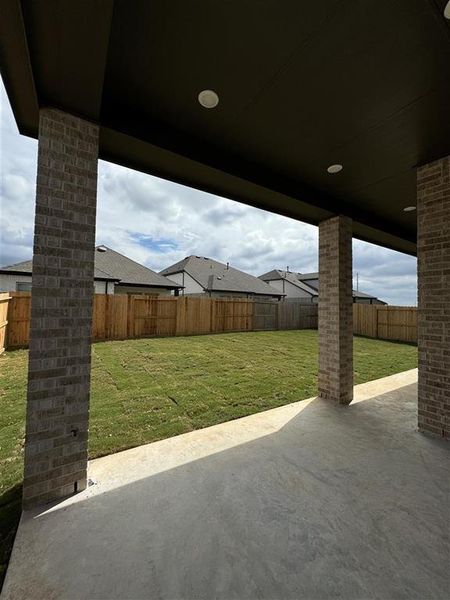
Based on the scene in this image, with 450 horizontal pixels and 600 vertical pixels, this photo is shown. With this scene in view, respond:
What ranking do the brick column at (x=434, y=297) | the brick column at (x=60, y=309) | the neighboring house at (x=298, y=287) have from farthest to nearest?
the neighboring house at (x=298, y=287) < the brick column at (x=434, y=297) < the brick column at (x=60, y=309)

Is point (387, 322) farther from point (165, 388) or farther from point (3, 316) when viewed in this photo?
point (3, 316)

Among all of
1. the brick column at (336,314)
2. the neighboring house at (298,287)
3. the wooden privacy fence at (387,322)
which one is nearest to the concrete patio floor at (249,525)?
the brick column at (336,314)

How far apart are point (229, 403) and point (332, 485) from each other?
2200mm

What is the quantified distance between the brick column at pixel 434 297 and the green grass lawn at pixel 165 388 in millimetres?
1884

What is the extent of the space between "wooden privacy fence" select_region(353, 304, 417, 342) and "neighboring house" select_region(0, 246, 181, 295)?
11.1 m

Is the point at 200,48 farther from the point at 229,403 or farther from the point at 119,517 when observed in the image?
the point at 229,403

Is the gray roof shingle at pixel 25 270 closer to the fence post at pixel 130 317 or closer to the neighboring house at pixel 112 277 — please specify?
the neighboring house at pixel 112 277

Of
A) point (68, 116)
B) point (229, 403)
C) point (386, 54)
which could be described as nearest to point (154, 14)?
point (68, 116)

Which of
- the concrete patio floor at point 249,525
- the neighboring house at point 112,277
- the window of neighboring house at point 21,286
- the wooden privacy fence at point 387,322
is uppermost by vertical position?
the neighboring house at point 112,277

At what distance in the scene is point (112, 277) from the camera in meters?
14.7

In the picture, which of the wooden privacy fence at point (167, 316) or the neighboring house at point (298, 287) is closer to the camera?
the wooden privacy fence at point (167, 316)

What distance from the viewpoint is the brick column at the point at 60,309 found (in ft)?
7.06

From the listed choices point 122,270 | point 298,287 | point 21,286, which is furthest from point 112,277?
point 298,287

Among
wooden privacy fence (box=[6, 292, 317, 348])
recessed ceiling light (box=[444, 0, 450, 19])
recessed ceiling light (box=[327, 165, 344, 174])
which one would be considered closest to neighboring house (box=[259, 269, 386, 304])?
wooden privacy fence (box=[6, 292, 317, 348])
